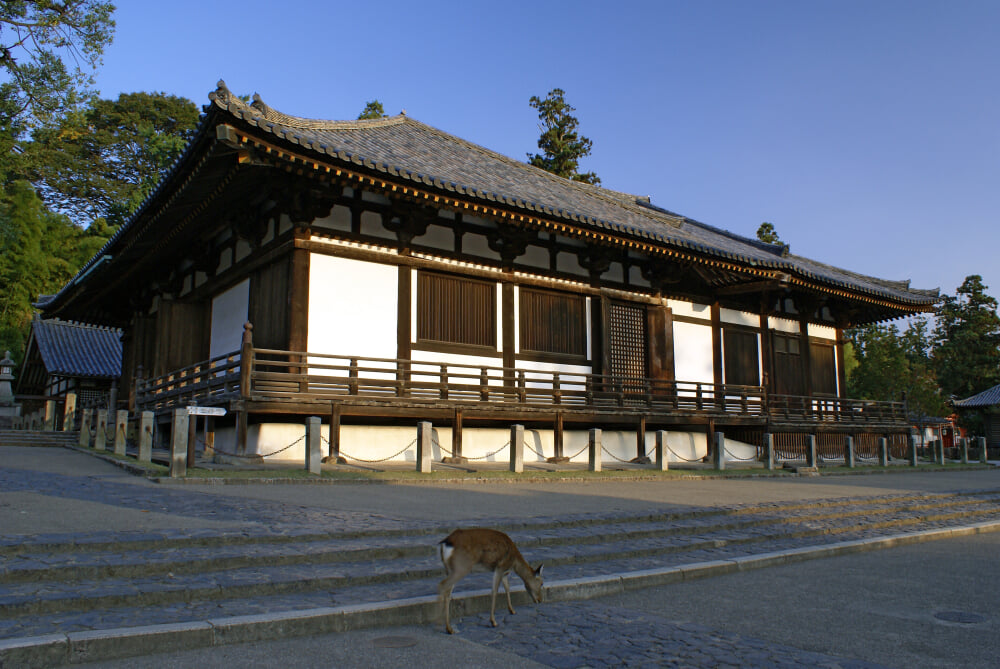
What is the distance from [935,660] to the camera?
14.6 ft

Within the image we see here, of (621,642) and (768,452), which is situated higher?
(768,452)

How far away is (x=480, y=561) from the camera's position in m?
5.07

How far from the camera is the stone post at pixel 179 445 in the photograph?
33.1 ft

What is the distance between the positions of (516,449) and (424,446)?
1890 millimetres

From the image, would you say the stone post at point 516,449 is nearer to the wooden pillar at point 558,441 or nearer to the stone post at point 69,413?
the wooden pillar at point 558,441

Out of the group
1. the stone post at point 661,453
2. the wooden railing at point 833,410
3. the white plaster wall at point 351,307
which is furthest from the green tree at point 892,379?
the white plaster wall at point 351,307

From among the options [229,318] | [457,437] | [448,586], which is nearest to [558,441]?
[457,437]

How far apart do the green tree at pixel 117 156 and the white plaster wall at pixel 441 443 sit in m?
33.8

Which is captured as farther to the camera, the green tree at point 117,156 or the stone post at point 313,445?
the green tree at point 117,156

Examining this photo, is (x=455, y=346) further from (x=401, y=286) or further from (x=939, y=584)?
(x=939, y=584)

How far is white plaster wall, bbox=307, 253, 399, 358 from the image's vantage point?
14.3 metres

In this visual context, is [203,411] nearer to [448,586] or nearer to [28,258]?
[448,586]

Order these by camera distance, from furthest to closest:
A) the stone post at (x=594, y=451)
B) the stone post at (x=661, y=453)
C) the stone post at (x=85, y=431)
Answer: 1. the stone post at (x=85, y=431)
2. the stone post at (x=661, y=453)
3. the stone post at (x=594, y=451)

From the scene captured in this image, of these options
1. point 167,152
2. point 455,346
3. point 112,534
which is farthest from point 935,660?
point 167,152
